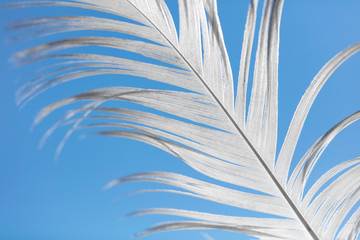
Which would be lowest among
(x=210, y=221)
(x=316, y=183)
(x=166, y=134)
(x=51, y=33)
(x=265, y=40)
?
(x=210, y=221)

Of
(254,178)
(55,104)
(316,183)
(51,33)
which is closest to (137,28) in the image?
(51,33)

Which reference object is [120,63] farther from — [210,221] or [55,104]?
[210,221]

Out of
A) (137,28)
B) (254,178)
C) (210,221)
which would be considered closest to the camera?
(210,221)

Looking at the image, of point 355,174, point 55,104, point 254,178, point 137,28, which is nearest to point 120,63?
point 137,28

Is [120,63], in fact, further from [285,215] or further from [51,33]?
[285,215]

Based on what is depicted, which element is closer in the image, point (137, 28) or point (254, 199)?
point (254, 199)

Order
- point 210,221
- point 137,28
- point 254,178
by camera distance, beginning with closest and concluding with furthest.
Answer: point 210,221, point 254,178, point 137,28

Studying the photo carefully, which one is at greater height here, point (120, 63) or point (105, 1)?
point (105, 1)
